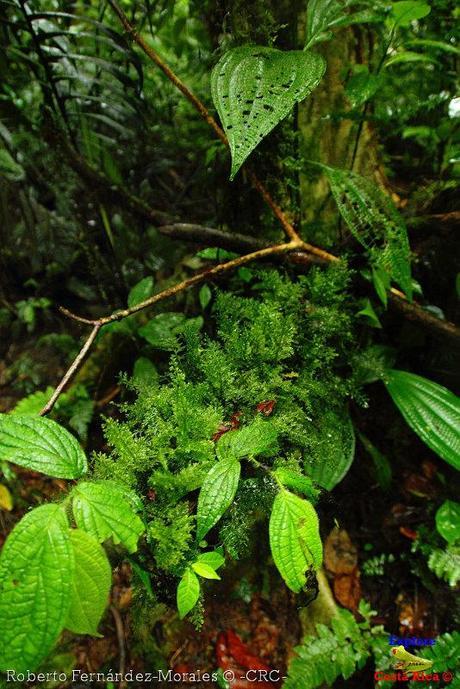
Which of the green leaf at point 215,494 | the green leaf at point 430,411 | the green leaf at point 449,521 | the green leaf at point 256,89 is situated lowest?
the green leaf at point 449,521

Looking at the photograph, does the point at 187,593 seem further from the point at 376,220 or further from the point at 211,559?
the point at 376,220

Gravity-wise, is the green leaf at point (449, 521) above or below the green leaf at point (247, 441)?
below

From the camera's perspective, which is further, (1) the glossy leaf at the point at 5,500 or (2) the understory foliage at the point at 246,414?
(1) the glossy leaf at the point at 5,500

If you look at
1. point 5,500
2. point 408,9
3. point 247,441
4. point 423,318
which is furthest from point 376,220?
point 5,500

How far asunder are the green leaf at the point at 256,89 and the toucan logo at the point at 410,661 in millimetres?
1666

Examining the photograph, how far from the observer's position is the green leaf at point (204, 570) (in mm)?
843

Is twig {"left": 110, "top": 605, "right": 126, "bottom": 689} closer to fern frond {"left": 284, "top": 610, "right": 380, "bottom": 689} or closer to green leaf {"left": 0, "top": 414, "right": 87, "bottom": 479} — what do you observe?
fern frond {"left": 284, "top": 610, "right": 380, "bottom": 689}

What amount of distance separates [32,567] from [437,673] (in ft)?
5.00

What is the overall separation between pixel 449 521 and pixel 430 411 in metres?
0.51

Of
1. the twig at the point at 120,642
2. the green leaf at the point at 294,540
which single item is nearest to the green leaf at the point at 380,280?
the green leaf at the point at 294,540

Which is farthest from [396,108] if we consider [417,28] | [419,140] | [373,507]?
[373,507]

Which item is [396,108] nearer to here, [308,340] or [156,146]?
[308,340]

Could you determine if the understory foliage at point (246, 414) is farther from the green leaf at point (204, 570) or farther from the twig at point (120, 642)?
the twig at point (120, 642)

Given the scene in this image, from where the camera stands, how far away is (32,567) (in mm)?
623
